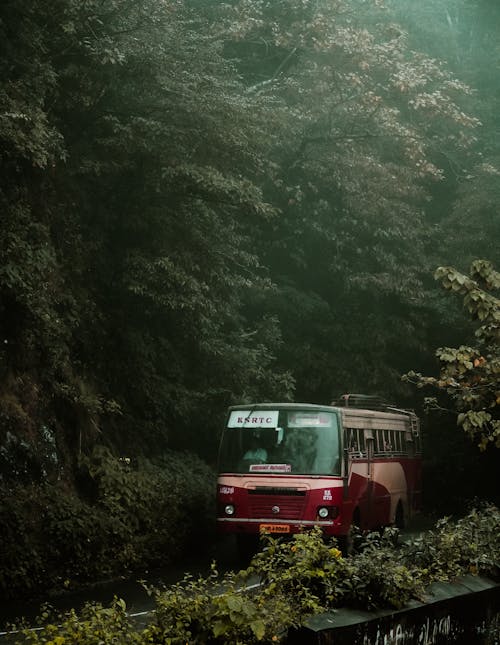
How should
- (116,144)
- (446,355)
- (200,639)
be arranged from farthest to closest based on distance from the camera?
1. (116,144)
2. (446,355)
3. (200,639)

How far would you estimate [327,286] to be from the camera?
30.1m

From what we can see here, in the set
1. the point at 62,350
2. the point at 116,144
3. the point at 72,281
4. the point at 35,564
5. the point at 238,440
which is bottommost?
the point at 35,564

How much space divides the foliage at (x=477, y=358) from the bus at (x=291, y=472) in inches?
198

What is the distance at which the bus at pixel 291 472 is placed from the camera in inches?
637

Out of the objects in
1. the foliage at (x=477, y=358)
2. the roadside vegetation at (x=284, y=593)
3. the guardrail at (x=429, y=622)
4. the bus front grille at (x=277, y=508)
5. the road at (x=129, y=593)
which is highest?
the foliage at (x=477, y=358)

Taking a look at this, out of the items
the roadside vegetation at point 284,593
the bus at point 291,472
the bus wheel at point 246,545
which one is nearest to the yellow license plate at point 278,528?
the bus at point 291,472

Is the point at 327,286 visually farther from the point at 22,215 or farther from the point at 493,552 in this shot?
the point at 493,552

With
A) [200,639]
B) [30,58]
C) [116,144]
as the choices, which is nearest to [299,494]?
[116,144]

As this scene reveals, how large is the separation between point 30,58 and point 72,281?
4.63 m

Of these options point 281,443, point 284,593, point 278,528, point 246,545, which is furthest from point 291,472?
point 284,593

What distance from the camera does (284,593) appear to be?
611cm

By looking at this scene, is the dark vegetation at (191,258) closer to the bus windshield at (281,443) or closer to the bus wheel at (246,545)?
the bus wheel at (246,545)

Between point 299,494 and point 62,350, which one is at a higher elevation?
point 62,350

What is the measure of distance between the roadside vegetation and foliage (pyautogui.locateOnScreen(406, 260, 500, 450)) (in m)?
2.09
